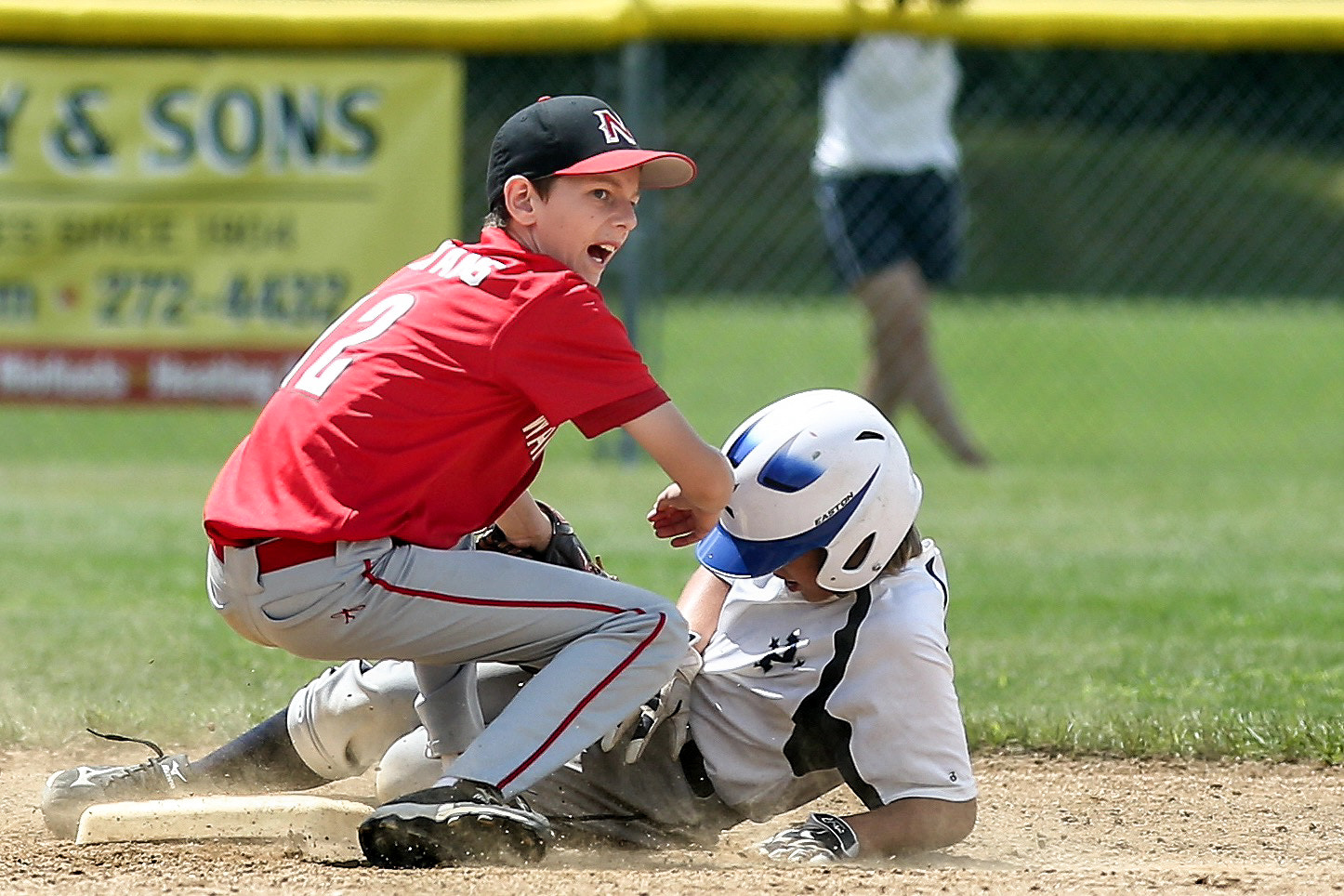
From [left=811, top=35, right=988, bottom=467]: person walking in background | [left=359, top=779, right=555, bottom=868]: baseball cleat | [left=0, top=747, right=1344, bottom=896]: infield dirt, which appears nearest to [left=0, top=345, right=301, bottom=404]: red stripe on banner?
[left=811, top=35, right=988, bottom=467]: person walking in background

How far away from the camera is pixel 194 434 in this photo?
9.85 metres

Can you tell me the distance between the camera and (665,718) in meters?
3.49

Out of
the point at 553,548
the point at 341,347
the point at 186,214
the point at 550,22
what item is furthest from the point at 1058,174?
the point at 341,347

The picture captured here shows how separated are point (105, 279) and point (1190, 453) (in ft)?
18.2

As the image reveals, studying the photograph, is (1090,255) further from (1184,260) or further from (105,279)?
(105,279)

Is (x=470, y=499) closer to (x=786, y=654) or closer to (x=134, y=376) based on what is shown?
(x=786, y=654)

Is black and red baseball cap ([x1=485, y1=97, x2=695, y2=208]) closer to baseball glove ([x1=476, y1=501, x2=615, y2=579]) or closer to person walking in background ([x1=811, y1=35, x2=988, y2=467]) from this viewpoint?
baseball glove ([x1=476, y1=501, x2=615, y2=579])

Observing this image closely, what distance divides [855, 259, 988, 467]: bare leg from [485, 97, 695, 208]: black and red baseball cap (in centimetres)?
494

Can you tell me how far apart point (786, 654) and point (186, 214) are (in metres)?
5.45

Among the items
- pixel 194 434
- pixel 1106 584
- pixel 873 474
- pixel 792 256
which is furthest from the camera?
pixel 792 256

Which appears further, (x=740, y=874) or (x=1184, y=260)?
(x=1184, y=260)

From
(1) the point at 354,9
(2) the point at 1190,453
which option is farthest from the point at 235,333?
(2) the point at 1190,453

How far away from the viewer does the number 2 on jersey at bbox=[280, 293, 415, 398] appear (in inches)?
125

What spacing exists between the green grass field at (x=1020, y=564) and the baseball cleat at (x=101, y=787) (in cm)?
78
